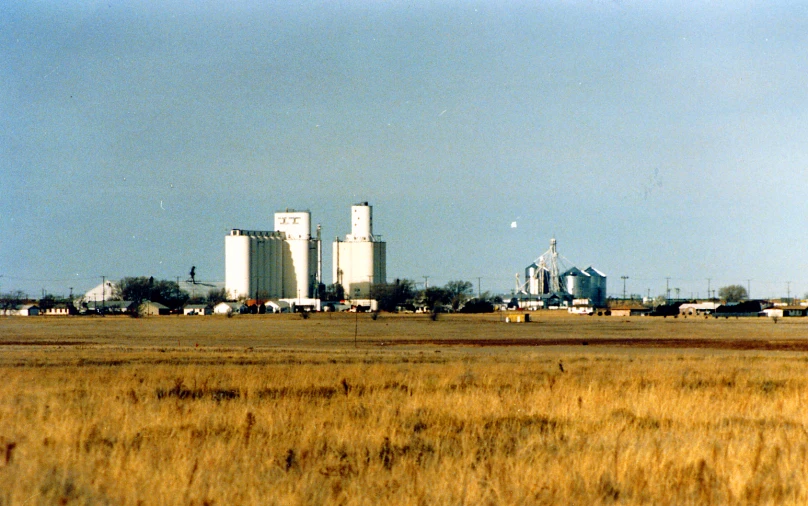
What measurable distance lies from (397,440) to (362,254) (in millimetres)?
172381

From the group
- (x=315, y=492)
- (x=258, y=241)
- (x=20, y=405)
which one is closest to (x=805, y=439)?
(x=315, y=492)

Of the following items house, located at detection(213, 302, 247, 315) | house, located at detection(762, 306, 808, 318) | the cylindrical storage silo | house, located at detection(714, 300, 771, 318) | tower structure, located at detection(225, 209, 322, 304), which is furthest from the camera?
the cylindrical storage silo

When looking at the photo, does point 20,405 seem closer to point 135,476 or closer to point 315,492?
point 135,476

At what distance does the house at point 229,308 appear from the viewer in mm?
164875

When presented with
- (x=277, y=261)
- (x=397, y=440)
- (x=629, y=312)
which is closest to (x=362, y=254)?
(x=277, y=261)

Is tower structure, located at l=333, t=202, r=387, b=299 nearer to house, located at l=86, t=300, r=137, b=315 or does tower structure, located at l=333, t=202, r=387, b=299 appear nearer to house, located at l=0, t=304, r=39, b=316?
house, located at l=86, t=300, r=137, b=315

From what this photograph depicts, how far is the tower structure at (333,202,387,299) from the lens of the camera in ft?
613

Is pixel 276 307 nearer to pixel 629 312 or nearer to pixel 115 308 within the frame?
pixel 115 308

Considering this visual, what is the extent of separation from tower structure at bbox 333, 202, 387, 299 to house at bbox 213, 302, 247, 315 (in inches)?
960

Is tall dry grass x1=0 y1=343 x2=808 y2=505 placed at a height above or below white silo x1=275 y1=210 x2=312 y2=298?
below

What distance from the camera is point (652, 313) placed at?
17800 centimetres

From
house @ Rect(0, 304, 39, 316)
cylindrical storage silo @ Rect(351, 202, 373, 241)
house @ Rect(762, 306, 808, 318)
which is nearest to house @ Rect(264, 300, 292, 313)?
cylindrical storage silo @ Rect(351, 202, 373, 241)

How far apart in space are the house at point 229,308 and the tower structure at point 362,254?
24372 mm

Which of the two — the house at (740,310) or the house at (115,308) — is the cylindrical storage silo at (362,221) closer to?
the house at (115,308)
